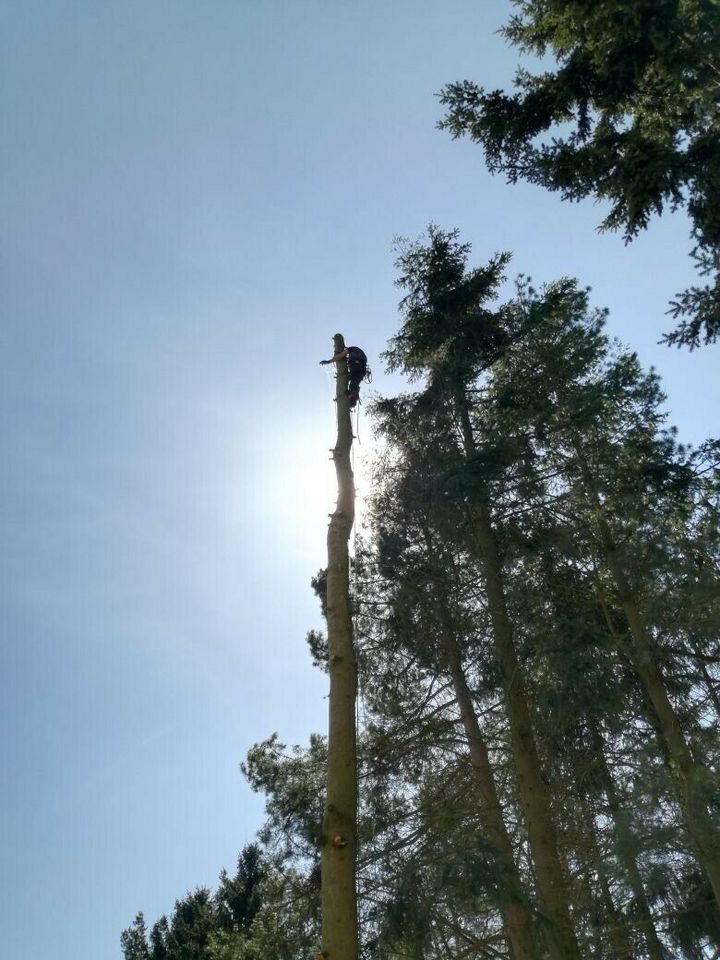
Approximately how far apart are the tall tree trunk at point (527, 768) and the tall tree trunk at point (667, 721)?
1736 mm

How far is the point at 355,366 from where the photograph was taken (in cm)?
809

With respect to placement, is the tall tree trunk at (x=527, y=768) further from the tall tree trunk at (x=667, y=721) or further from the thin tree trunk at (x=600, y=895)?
the tall tree trunk at (x=667, y=721)

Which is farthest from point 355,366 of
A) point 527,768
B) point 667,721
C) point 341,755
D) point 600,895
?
point 600,895

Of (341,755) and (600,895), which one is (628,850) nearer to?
(600,895)

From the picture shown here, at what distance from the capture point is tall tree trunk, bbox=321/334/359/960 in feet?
14.2

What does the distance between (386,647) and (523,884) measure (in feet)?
13.6

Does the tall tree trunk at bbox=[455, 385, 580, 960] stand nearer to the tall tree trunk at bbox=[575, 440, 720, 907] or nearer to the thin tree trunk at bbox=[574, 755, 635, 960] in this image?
the thin tree trunk at bbox=[574, 755, 635, 960]

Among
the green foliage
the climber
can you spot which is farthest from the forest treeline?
the climber

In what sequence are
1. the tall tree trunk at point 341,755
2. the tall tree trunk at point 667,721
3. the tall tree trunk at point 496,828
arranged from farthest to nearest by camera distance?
the tall tree trunk at point 667,721, the tall tree trunk at point 496,828, the tall tree trunk at point 341,755

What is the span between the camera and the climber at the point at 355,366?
8070 mm

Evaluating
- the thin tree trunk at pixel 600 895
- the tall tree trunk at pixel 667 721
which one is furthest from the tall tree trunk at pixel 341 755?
the tall tree trunk at pixel 667 721

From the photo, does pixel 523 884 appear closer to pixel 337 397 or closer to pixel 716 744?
pixel 716 744

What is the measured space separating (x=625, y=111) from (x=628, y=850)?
9765 millimetres

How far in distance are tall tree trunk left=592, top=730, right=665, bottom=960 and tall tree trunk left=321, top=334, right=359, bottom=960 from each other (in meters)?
5.34
